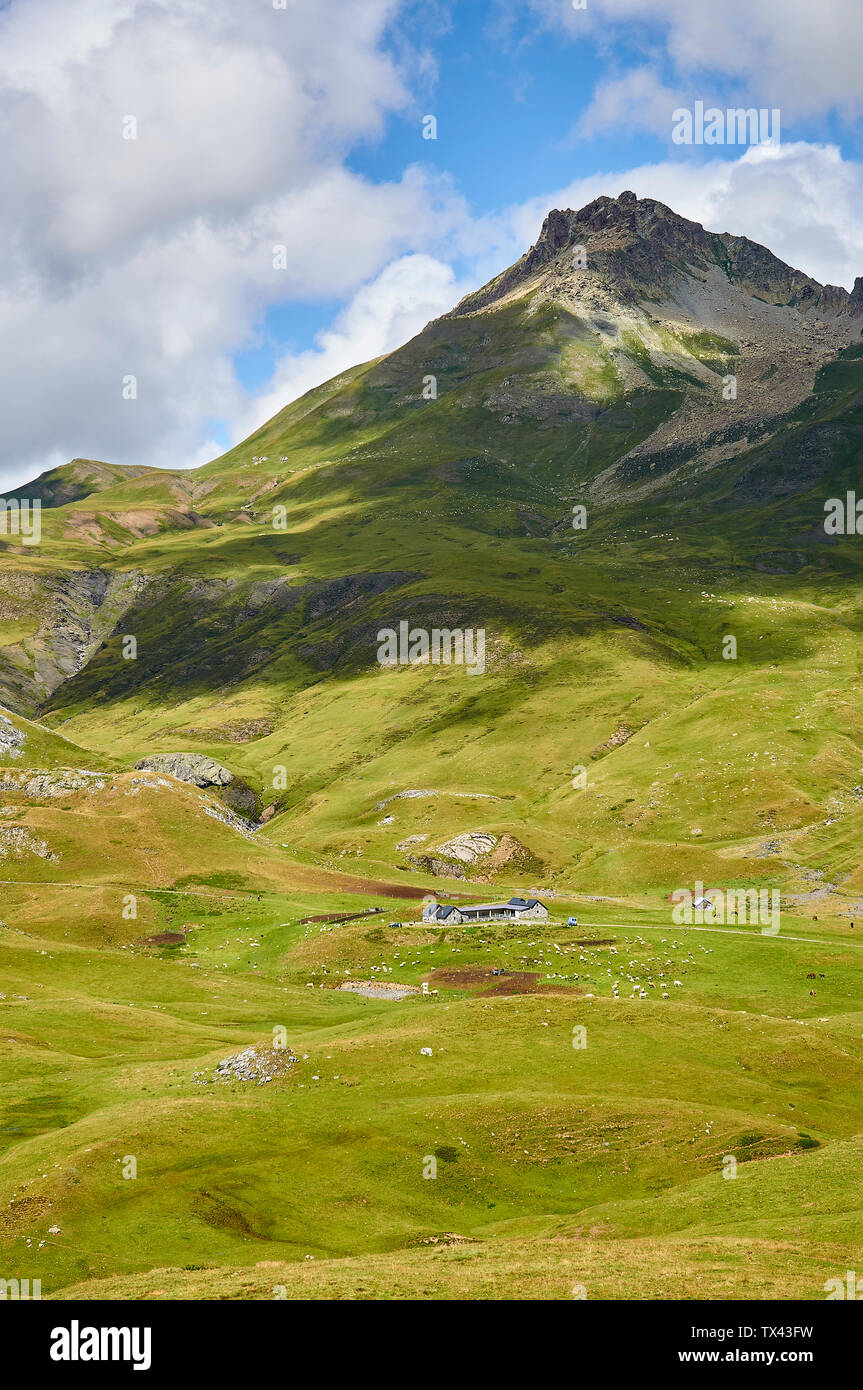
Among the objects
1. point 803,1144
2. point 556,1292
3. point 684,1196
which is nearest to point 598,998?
point 803,1144

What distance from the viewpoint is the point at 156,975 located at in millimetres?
105000

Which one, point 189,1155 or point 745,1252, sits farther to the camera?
point 189,1155

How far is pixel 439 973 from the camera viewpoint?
103688mm

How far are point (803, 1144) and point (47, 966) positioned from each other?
252 ft
